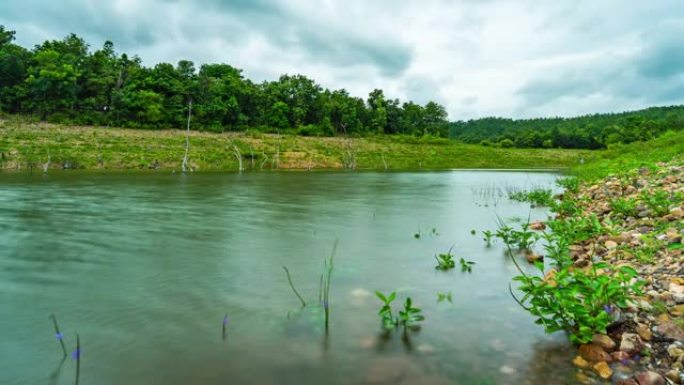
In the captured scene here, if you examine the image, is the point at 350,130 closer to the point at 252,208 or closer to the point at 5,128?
the point at 5,128

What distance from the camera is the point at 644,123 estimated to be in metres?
125

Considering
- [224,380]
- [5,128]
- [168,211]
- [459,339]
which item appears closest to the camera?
[224,380]

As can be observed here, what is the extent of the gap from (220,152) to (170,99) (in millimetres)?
29899

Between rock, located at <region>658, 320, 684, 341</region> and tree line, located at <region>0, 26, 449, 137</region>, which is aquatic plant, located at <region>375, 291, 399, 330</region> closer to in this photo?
rock, located at <region>658, 320, 684, 341</region>

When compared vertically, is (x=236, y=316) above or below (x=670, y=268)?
below

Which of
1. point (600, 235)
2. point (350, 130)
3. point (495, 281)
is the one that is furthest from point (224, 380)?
point (350, 130)

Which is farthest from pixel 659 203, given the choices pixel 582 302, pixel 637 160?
pixel 637 160

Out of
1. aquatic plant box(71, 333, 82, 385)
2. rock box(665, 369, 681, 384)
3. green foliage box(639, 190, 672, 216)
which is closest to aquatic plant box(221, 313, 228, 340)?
aquatic plant box(71, 333, 82, 385)

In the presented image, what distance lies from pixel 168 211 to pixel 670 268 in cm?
1477

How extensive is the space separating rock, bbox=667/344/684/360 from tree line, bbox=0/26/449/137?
79.2 m

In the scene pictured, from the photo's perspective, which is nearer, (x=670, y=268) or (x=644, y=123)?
(x=670, y=268)

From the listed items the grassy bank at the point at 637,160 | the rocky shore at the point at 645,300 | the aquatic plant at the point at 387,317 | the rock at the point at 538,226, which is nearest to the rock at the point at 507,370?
the rocky shore at the point at 645,300

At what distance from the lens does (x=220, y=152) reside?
60500mm

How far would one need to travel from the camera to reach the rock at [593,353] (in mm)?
4188
